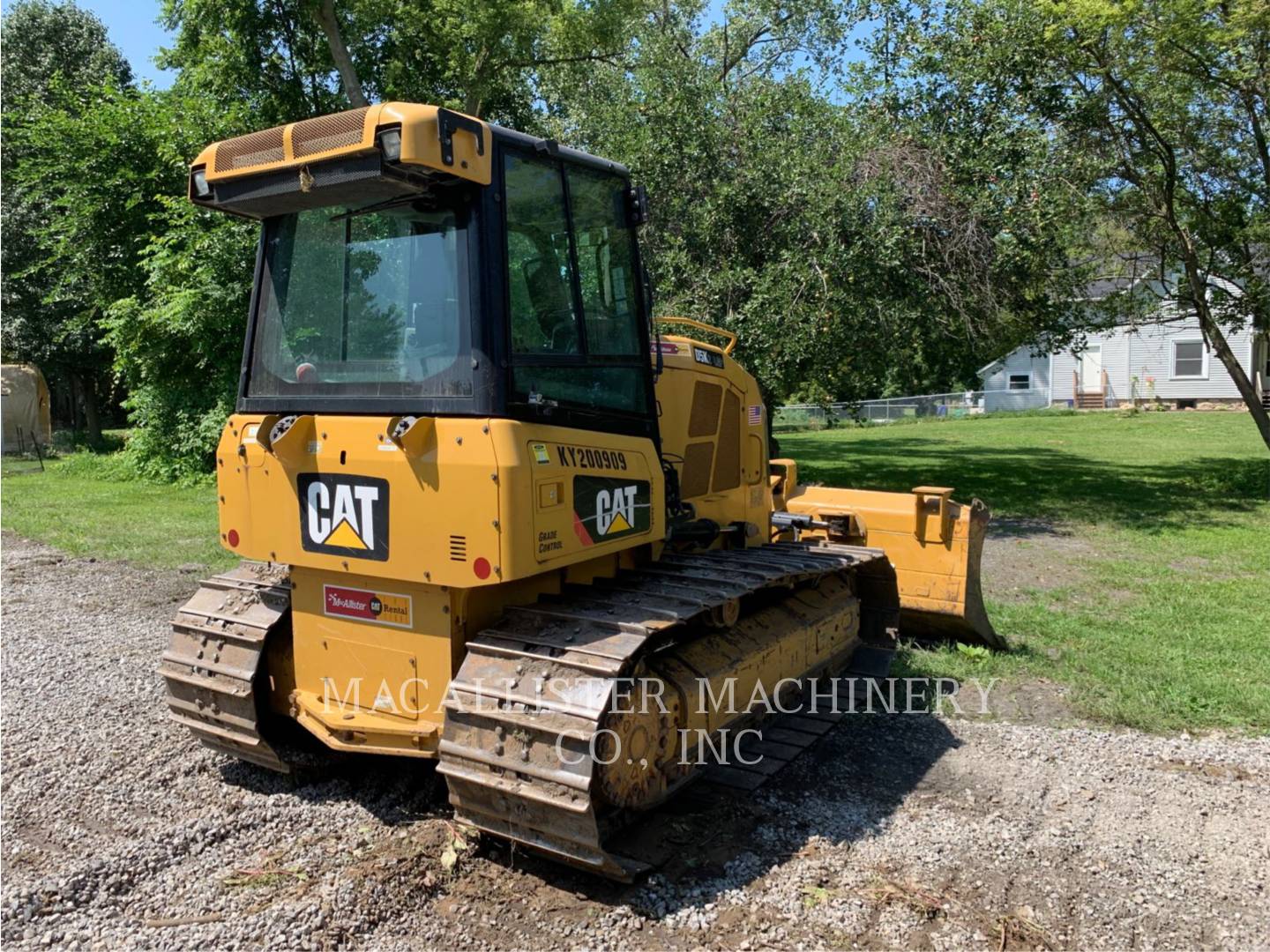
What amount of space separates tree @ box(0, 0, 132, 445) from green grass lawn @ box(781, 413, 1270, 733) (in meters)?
18.9

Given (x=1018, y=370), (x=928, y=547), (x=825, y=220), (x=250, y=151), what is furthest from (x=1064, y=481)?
(x=1018, y=370)

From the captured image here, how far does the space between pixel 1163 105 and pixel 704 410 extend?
11395 mm

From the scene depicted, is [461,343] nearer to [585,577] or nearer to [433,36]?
[585,577]

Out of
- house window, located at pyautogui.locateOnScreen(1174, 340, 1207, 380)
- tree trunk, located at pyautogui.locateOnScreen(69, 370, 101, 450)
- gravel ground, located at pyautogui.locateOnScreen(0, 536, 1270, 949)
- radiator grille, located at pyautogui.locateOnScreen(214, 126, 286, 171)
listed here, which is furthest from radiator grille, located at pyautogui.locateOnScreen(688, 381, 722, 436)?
house window, located at pyautogui.locateOnScreen(1174, 340, 1207, 380)

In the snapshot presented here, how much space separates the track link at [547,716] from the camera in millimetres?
3480

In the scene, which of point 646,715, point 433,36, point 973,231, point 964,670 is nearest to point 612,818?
point 646,715

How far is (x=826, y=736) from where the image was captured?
5.50 m

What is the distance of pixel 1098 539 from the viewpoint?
11984 mm

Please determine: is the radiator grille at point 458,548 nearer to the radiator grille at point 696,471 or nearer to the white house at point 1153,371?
the radiator grille at point 696,471

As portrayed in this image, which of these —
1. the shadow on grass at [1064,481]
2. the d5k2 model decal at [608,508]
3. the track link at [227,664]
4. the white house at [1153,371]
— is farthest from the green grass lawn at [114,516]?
the white house at [1153,371]

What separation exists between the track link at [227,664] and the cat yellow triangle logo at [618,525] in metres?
1.60

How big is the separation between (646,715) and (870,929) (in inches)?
44.9

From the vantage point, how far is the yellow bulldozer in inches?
144

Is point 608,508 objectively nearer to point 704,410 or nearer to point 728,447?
point 704,410
